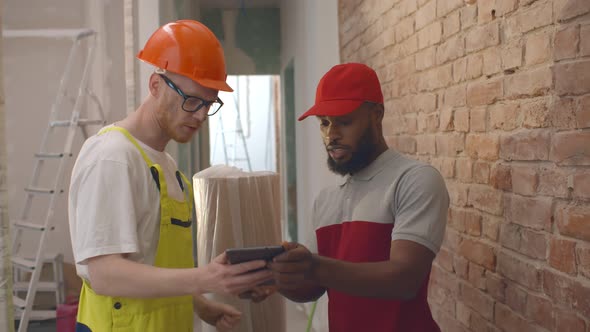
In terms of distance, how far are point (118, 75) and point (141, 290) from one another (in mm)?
3596

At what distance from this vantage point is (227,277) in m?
1.33

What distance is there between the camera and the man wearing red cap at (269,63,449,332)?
141 centimetres

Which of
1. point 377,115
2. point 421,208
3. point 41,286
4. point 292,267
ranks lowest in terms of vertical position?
point 41,286

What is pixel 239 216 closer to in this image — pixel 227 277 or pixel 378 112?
pixel 378 112

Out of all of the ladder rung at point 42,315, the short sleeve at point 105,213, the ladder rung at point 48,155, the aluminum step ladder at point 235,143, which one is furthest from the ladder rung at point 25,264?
the short sleeve at point 105,213

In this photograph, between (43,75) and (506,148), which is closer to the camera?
(506,148)

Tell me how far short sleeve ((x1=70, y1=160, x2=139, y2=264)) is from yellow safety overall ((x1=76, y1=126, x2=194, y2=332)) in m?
0.12

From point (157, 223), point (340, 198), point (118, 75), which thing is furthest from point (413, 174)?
point (118, 75)

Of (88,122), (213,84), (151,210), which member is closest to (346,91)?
(213,84)

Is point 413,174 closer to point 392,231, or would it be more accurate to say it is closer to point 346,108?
point 392,231

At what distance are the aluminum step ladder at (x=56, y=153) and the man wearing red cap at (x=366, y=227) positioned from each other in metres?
3.01

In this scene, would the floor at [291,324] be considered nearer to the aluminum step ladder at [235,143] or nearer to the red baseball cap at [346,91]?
the aluminum step ladder at [235,143]

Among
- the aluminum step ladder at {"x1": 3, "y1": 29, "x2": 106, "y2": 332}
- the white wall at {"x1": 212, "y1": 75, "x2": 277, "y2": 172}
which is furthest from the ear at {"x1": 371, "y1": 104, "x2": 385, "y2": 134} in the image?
the white wall at {"x1": 212, "y1": 75, "x2": 277, "y2": 172}

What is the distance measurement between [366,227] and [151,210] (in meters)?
0.57
